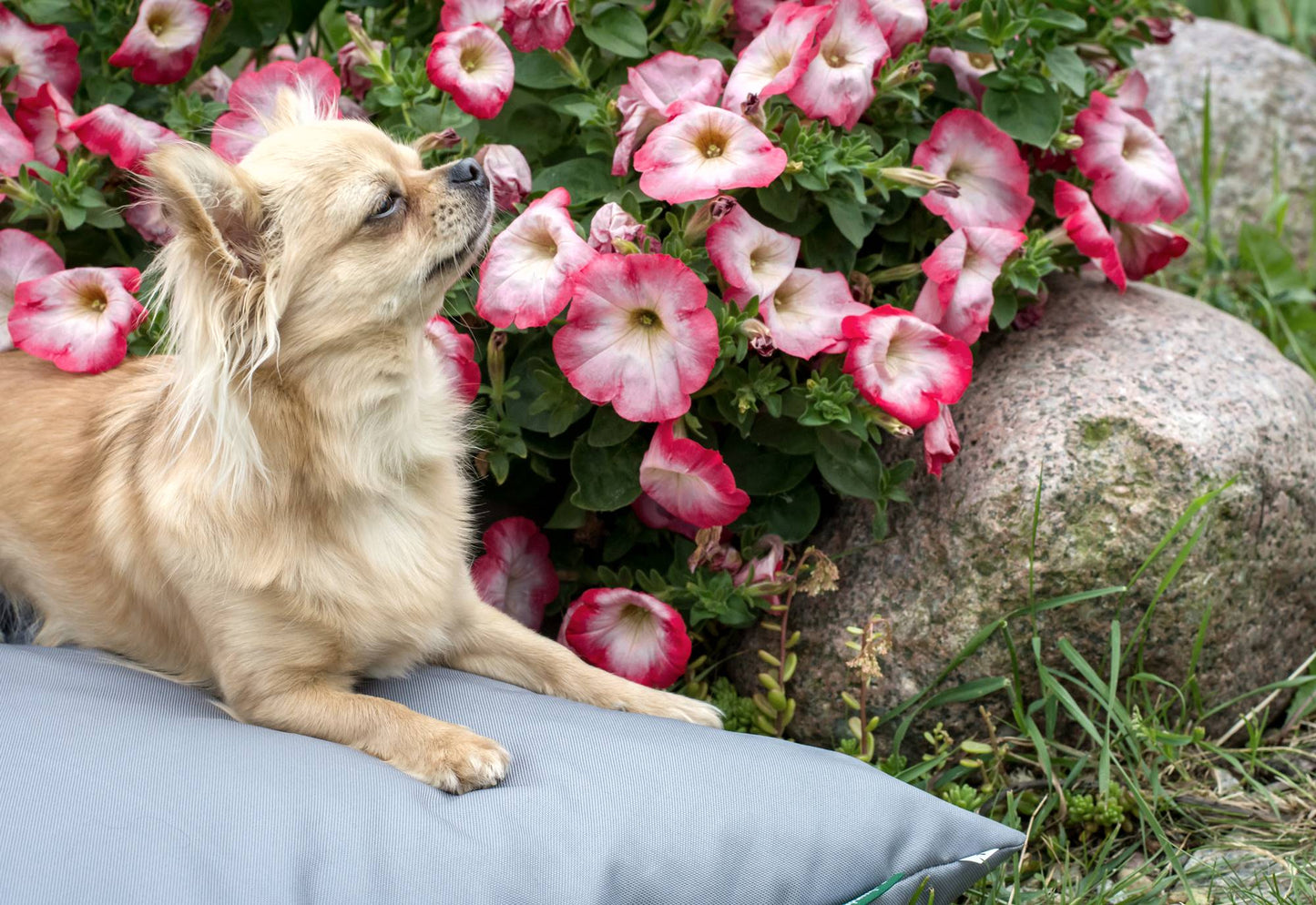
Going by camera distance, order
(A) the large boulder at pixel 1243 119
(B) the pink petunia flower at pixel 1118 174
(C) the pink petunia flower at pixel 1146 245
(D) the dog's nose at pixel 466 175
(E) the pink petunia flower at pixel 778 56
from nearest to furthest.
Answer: (D) the dog's nose at pixel 466 175
(E) the pink petunia flower at pixel 778 56
(B) the pink petunia flower at pixel 1118 174
(C) the pink petunia flower at pixel 1146 245
(A) the large boulder at pixel 1243 119

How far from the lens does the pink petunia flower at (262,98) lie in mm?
2199

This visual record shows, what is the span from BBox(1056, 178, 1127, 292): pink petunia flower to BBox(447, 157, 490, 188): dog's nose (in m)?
1.18

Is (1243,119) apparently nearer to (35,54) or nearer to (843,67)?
(843,67)

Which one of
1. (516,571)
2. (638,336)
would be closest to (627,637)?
(516,571)

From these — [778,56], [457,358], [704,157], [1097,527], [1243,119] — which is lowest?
[1243,119]

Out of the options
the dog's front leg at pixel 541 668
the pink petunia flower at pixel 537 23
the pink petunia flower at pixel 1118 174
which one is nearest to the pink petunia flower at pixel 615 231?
the pink petunia flower at pixel 537 23

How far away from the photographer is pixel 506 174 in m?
2.19

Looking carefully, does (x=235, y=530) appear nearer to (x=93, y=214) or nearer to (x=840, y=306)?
(x=93, y=214)

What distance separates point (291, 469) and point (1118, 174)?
1696 millimetres

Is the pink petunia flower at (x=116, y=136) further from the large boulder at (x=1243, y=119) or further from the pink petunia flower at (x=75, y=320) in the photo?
the large boulder at (x=1243, y=119)

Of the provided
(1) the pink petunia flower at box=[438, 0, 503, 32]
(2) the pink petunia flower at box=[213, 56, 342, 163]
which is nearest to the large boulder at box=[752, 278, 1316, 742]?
(1) the pink petunia flower at box=[438, 0, 503, 32]

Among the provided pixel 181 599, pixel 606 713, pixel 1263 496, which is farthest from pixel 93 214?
pixel 1263 496

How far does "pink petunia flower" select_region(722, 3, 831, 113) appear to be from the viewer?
6.74ft

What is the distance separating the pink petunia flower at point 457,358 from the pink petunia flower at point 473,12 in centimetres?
62
